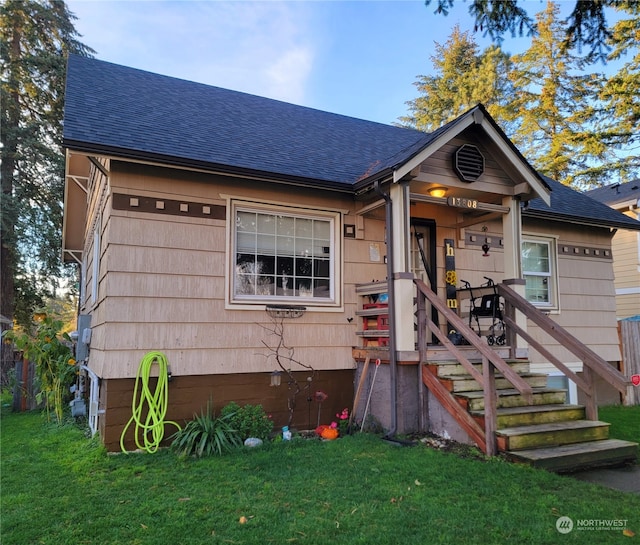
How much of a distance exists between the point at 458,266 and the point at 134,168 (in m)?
4.85

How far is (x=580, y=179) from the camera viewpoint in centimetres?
1870

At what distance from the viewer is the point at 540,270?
8547 millimetres

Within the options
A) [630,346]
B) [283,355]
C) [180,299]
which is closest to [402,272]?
Result: [283,355]

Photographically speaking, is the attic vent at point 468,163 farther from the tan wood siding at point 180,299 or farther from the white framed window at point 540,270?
the white framed window at point 540,270

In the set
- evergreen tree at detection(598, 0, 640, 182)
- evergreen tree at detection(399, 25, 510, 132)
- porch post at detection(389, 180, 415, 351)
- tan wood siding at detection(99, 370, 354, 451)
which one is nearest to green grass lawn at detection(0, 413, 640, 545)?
tan wood siding at detection(99, 370, 354, 451)

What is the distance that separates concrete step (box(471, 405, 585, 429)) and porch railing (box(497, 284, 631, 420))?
180 mm

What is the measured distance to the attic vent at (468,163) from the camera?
602 cm

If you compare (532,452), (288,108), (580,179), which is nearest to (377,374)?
(532,452)

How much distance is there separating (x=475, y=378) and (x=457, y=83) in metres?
21.2

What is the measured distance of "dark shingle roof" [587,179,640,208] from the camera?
13.6 metres

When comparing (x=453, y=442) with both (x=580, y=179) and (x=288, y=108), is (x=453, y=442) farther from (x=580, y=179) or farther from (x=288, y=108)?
(x=580, y=179)

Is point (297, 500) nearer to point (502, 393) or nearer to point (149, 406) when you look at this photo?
point (149, 406)

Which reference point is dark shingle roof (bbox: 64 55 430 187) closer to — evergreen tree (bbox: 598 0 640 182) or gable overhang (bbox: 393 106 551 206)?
gable overhang (bbox: 393 106 551 206)

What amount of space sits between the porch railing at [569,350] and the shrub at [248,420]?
10.9 ft
